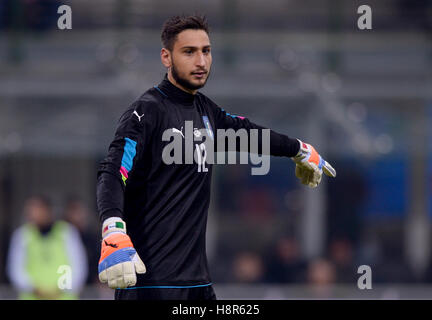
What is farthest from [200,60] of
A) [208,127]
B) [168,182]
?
[168,182]

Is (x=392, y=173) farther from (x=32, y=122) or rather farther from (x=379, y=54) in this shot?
(x=32, y=122)

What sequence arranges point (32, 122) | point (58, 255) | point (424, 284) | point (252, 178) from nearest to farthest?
point (58, 255) → point (424, 284) → point (32, 122) → point (252, 178)

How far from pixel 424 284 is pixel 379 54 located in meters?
3.81

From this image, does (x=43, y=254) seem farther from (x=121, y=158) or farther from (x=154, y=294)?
(x=121, y=158)

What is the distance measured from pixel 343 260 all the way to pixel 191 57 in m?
7.67

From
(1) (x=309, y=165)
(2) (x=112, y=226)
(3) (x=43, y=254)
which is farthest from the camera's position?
(3) (x=43, y=254)

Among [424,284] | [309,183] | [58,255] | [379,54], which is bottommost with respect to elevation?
[424,284]

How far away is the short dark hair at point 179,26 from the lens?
168 inches

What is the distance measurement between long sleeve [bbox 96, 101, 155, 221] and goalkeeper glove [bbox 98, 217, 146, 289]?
3.5 inches

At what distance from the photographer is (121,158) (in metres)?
3.94

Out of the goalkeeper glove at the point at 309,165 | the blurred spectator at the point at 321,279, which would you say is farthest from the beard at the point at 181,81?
the blurred spectator at the point at 321,279

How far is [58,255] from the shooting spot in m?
9.29

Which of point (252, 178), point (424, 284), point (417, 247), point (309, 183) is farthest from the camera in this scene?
point (252, 178)
